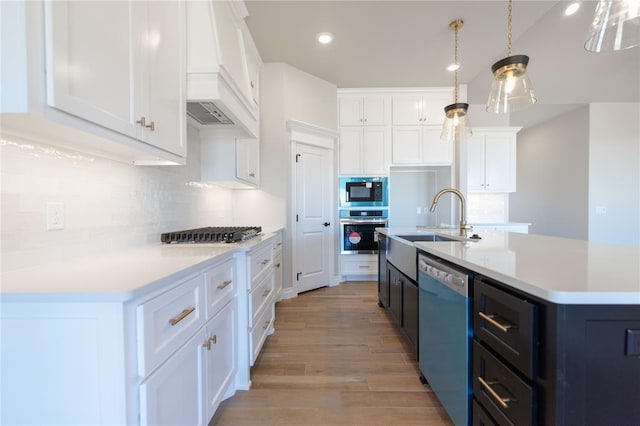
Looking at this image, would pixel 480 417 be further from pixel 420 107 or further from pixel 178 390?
pixel 420 107

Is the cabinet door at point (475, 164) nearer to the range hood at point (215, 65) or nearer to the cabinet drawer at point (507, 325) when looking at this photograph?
the range hood at point (215, 65)

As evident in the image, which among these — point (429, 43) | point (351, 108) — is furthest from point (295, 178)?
point (429, 43)

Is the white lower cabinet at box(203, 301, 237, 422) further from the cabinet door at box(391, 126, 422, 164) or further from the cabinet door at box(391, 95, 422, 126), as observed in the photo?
the cabinet door at box(391, 95, 422, 126)

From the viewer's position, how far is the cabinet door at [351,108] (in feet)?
13.6

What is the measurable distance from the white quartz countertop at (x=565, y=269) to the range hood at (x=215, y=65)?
161 centimetres

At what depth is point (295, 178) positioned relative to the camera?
356cm

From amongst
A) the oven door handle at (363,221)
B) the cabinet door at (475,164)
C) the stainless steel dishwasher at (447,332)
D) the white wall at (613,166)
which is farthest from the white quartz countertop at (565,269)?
the white wall at (613,166)

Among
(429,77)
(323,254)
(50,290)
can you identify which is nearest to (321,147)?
(323,254)

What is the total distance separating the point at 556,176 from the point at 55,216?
7.70 metres

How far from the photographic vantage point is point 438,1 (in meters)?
2.45

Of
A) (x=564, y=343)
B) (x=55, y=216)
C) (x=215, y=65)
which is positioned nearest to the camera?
(x=564, y=343)

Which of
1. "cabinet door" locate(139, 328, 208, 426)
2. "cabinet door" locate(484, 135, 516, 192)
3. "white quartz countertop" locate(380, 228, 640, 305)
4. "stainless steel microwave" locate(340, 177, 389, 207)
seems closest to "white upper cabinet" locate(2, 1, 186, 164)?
"cabinet door" locate(139, 328, 208, 426)

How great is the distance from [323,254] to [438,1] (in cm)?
313

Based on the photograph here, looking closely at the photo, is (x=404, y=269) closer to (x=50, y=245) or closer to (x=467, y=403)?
(x=467, y=403)
